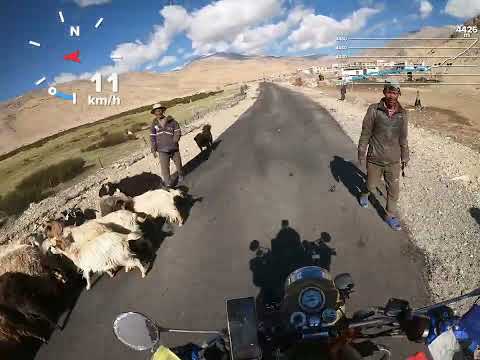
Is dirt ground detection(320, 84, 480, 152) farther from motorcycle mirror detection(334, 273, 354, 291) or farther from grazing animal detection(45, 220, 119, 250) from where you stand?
grazing animal detection(45, 220, 119, 250)

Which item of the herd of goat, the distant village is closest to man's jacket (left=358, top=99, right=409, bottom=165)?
the herd of goat

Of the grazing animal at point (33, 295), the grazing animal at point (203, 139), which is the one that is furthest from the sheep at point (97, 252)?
the grazing animal at point (203, 139)

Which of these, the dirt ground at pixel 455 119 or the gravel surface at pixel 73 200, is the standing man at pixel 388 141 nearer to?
the gravel surface at pixel 73 200

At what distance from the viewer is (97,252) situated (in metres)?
6.02

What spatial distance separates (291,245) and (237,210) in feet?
7.73

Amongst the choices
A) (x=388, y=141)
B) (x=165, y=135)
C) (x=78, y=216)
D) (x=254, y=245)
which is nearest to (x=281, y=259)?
(x=254, y=245)

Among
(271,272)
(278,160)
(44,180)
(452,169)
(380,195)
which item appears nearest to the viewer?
(271,272)

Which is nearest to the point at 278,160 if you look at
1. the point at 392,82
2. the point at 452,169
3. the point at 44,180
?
the point at 452,169

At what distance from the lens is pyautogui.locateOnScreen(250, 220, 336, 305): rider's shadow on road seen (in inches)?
212

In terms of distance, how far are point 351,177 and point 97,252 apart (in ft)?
23.3

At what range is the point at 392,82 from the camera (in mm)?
5949

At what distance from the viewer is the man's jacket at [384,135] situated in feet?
20.9

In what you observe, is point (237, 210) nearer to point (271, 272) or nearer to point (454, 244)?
point (271, 272)

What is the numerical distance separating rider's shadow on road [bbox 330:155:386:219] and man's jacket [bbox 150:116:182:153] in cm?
493
